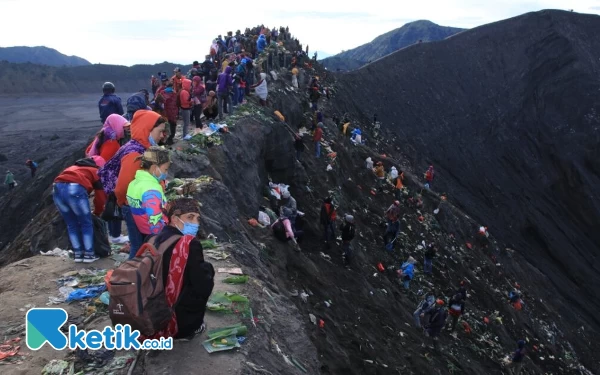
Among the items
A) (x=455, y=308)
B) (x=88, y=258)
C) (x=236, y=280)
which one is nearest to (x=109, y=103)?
(x=88, y=258)

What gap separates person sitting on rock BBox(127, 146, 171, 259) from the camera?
4547 millimetres

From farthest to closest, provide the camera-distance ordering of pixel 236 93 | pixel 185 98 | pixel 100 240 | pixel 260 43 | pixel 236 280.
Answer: pixel 260 43
pixel 236 93
pixel 185 98
pixel 100 240
pixel 236 280

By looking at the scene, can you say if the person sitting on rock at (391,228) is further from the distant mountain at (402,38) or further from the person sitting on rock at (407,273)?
the distant mountain at (402,38)

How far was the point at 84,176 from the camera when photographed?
592cm

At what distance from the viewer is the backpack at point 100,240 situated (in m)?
6.25

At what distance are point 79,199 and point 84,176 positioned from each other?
0.32 m

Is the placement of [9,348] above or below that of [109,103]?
below

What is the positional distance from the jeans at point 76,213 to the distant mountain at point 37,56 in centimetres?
14830

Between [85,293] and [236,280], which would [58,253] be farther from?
[236,280]

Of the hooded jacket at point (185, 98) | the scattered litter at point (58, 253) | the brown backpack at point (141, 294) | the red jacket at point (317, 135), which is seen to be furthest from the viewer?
the red jacket at point (317, 135)

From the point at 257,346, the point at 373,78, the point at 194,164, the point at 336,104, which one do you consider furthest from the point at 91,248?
the point at 373,78

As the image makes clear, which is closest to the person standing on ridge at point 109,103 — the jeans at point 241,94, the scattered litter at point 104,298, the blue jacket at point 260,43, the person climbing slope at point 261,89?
the scattered litter at point 104,298

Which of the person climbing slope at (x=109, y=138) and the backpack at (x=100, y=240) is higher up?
the person climbing slope at (x=109, y=138)

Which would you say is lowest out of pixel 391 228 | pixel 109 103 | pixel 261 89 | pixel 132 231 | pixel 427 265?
pixel 427 265
